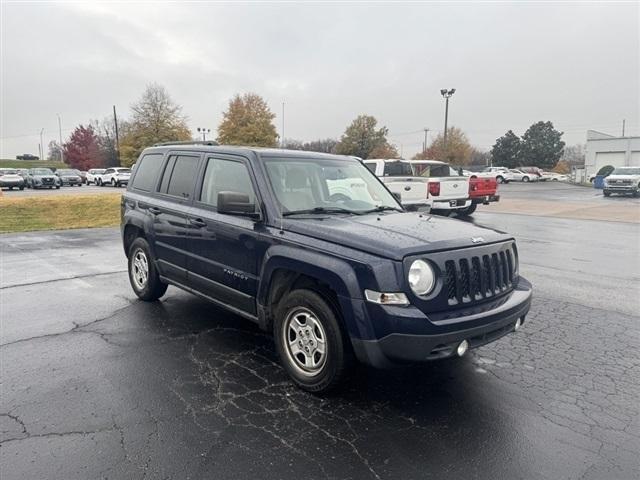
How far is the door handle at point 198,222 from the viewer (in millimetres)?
4734

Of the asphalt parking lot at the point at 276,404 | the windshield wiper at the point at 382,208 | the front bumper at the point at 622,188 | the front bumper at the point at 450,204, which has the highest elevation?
the windshield wiper at the point at 382,208

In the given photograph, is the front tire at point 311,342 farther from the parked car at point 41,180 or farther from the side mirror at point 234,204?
the parked car at point 41,180

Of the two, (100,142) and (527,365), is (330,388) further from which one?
(100,142)

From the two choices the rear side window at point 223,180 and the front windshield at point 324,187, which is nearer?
the front windshield at point 324,187

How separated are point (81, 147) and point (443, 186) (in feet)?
257

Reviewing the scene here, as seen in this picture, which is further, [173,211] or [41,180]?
[41,180]

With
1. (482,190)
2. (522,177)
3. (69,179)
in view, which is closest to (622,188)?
(482,190)

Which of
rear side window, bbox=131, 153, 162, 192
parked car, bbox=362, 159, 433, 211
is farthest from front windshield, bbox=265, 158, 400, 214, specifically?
parked car, bbox=362, 159, 433, 211

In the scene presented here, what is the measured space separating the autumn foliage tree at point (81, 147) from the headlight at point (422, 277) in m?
82.0

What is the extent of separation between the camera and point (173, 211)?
523 centimetres

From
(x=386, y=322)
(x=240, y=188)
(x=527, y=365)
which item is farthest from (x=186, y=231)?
(x=527, y=365)

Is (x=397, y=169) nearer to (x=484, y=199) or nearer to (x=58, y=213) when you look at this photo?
(x=484, y=199)

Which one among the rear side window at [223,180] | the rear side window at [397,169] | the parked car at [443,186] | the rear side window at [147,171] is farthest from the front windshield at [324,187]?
the rear side window at [397,169]

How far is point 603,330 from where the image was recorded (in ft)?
17.4
